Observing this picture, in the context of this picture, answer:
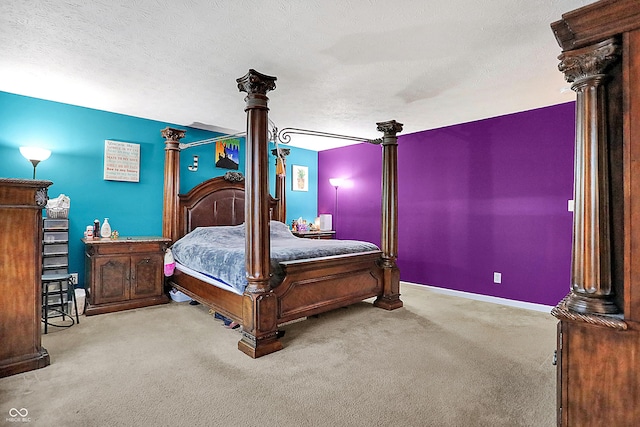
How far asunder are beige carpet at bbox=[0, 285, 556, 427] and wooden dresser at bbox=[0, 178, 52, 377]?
147mm

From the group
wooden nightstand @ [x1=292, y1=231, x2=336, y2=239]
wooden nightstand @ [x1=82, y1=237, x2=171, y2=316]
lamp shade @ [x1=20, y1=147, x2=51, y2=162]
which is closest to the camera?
lamp shade @ [x1=20, y1=147, x2=51, y2=162]

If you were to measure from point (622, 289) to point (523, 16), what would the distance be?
175cm

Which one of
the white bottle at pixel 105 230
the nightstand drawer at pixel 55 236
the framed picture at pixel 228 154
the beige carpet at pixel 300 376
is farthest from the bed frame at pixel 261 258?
the nightstand drawer at pixel 55 236

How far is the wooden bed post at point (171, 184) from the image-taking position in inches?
170

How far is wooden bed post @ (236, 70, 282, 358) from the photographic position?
2625mm

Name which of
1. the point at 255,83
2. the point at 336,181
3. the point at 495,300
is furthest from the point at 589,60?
the point at 336,181

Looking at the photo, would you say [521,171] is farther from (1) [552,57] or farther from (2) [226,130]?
(2) [226,130]

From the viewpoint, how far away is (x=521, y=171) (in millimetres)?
4070

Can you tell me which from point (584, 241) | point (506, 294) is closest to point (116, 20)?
point (584, 241)

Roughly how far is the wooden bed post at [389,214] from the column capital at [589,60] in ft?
8.69

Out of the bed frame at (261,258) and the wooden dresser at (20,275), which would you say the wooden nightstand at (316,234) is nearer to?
the bed frame at (261,258)

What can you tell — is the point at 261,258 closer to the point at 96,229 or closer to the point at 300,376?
the point at 300,376

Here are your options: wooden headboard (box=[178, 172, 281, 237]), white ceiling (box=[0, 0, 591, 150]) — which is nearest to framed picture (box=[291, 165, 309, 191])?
wooden headboard (box=[178, 172, 281, 237])

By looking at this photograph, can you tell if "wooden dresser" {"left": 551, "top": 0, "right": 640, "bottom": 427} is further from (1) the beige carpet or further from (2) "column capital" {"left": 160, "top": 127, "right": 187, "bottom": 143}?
(2) "column capital" {"left": 160, "top": 127, "right": 187, "bottom": 143}
